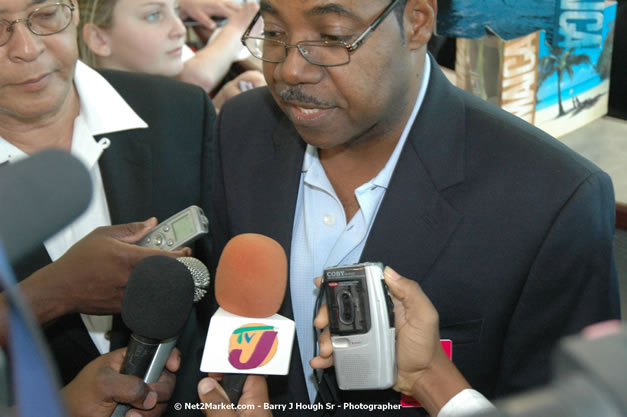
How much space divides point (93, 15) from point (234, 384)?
162 centimetres

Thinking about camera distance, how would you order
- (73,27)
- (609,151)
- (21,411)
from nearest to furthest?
(21,411) < (73,27) < (609,151)

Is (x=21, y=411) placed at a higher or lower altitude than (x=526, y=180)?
higher

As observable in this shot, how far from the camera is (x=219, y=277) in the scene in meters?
1.08

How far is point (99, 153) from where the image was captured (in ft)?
4.75

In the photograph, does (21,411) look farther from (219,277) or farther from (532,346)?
(532,346)

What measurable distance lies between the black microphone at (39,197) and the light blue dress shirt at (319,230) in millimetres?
898

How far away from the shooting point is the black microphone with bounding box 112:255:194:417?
1.00m

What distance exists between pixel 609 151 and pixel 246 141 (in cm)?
89

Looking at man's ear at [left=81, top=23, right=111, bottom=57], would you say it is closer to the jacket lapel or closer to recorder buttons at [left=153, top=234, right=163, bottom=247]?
the jacket lapel

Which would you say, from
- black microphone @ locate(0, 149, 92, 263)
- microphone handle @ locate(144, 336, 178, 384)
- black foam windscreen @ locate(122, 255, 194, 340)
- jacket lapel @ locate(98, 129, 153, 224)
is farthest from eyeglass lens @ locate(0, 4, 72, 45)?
black microphone @ locate(0, 149, 92, 263)

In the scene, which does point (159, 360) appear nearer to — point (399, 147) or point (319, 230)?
point (319, 230)

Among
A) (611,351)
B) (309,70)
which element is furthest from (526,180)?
(611,351)

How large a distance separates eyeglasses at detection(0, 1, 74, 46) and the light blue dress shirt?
1.92 feet

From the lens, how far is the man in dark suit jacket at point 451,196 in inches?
Answer: 41.7
